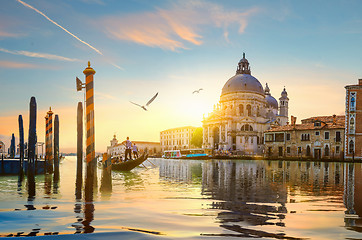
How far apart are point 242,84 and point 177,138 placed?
4335 cm

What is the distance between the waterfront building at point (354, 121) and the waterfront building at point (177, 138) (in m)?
73.3

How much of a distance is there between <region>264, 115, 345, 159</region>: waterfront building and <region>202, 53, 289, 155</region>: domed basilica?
53.0 feet

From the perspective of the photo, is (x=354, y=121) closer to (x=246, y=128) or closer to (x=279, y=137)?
(x=279, y=137)

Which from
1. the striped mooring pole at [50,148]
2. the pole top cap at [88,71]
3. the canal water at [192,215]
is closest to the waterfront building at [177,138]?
the striped mooring pole at [50,148]

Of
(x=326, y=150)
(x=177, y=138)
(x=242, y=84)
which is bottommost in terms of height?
(x=177, y=138)

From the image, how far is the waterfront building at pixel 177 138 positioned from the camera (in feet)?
400

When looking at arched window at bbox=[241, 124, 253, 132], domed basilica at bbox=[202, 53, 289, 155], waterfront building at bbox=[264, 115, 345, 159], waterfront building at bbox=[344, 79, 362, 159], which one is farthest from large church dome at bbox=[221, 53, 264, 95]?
waterfront building at bbox=[344, 79, 362, 159]

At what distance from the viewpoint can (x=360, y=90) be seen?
45406mm

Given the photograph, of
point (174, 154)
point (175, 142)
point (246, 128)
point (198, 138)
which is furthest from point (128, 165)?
point (175, 142)

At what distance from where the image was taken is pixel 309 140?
5684 cm

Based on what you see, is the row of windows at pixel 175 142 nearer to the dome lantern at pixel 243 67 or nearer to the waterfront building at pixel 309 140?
the dome lantern at pixel 243 67

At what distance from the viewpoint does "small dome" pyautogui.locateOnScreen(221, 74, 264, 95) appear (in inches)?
3583

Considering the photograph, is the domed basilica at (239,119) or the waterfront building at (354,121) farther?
the domed basilica at (239,119)

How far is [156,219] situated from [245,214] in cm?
171
